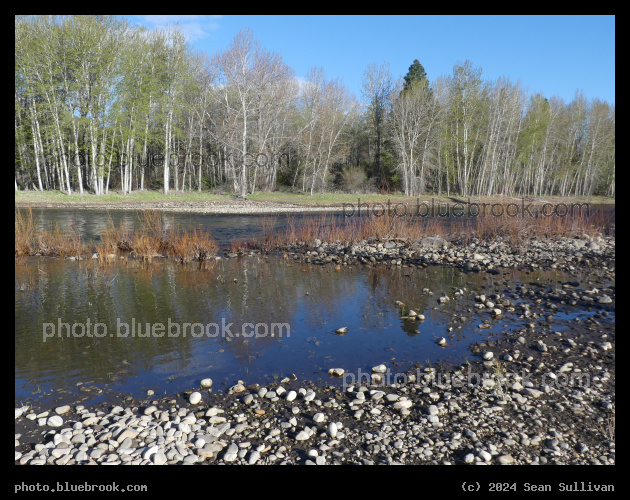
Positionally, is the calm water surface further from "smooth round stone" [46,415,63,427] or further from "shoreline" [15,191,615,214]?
"shoreline" [15,191,615,214]

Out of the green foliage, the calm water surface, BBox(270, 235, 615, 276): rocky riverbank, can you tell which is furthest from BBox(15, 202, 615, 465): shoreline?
the green foliage

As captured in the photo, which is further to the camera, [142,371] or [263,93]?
[263,93]

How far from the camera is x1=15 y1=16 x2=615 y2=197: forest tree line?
35688 mm

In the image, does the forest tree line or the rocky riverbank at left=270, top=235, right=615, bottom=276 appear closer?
the rocky riverbank at left=270, top=235, right=615, bottom=276

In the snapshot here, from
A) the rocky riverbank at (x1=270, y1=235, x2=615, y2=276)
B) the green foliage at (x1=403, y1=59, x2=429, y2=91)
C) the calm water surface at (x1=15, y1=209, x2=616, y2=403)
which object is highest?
the green foliage at (x1=403, y1=59, x2=429, y2=91)

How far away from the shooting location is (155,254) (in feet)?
47.6

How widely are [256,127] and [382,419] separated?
141ft

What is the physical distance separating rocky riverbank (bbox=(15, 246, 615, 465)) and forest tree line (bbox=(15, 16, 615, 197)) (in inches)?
1358

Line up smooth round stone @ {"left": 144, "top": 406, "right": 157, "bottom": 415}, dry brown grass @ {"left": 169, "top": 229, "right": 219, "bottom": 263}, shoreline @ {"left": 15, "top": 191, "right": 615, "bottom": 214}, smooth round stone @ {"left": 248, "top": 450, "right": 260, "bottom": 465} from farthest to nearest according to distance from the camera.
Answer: shoreline @ {"left": 15, "top": 191, "right": 615, "bottom": 214}, dry brown grass @ {"left": 169, "top": 229, "right": 219, "bottom": 263}, smooth round stone @ {"left": 144, "top": 406, "right": 157, "bottom": 415}, smooth round stone @ {"left": 248, "top": 450, "right": 260, "bottom": 465}

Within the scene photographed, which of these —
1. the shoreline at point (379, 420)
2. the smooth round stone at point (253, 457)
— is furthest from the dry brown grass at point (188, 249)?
the smooth round stone at point (253, 457)

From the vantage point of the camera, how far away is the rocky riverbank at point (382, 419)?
13.5 feet
